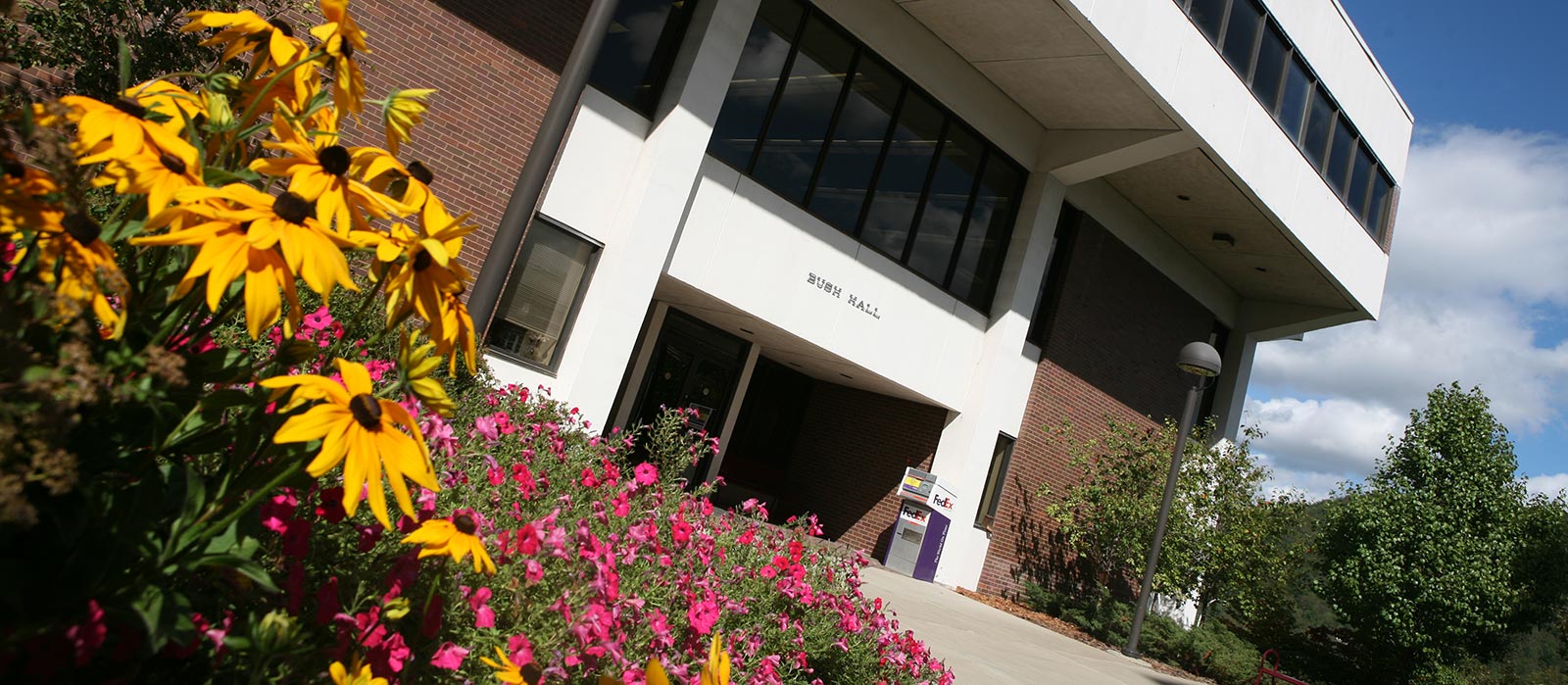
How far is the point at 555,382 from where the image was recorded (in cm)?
1012

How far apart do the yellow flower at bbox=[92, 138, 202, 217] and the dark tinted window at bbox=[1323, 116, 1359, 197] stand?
1808cm

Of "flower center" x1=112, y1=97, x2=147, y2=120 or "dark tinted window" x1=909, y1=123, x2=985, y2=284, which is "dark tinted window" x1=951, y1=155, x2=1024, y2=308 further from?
"flower center" x1=112, y1=97, x2=147, y2=120

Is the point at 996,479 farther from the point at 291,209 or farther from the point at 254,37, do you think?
the point at 291,209

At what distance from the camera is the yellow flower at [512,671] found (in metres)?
1.45

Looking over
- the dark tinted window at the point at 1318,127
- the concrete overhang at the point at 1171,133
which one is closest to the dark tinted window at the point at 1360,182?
the concrete overhang at the point at 1171,133

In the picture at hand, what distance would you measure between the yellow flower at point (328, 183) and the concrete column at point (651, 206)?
885 centimetres

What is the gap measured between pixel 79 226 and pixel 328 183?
13.6 inches

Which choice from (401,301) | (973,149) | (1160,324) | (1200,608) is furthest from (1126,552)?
(401,301)

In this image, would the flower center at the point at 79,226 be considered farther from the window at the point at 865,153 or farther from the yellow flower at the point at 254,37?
the window at the point at 865,153

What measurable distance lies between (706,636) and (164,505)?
6.91ft

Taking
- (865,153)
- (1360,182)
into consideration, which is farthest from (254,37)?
(1360,182)

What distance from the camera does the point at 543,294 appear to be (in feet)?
33.3

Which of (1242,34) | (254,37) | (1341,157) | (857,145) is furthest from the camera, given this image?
(1341,157)

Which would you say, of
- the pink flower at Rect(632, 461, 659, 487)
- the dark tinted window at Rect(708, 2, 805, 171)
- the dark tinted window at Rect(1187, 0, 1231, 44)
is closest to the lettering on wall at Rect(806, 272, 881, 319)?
the dark tinted window at Rect(708, 2, 805, 171)
